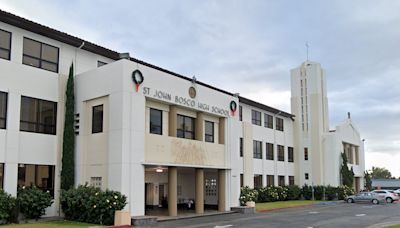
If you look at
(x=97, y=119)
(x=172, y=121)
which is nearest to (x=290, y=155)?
(x=172, y=121)

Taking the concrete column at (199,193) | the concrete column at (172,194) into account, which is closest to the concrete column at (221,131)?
the concrete column at (199,193)

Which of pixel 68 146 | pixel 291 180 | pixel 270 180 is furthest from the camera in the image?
pixel 291 180

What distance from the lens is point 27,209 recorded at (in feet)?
70.9

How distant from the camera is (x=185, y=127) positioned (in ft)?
92.7

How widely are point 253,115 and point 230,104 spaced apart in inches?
518

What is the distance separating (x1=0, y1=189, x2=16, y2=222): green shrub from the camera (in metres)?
20.5

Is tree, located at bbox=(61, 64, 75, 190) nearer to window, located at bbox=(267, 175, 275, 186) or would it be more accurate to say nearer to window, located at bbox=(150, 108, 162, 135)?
window, located at bbox=(150, 108, 162, 135)

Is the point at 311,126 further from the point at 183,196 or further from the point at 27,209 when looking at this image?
the point at 27,209

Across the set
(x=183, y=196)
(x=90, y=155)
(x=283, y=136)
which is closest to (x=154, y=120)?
(x=90, y=155)

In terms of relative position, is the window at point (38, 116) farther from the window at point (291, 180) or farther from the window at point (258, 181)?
the window at point (291, 180)

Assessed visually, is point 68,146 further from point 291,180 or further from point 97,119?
point 291,180

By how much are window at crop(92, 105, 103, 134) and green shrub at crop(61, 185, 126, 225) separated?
3.21 metres

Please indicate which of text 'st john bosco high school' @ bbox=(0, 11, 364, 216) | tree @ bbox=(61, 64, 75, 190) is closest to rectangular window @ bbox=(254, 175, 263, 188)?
text 'st john bosco high school' @ bbox=(0, 11, 364, 216)

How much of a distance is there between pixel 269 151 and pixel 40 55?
28.0m
